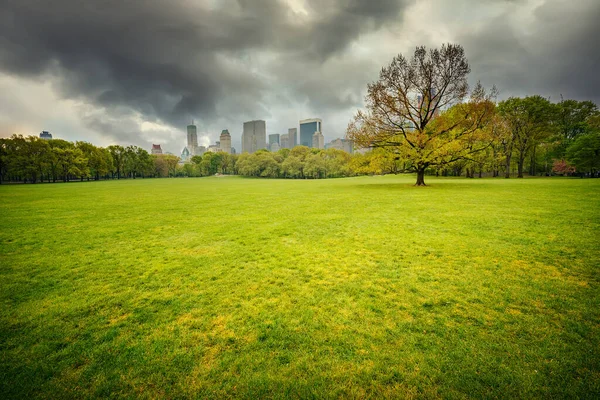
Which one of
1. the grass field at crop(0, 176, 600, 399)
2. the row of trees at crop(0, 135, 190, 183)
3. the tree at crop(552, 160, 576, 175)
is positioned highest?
the row of trees at crop(0, 135, 190, 183)

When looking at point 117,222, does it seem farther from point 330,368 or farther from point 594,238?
point 594,238

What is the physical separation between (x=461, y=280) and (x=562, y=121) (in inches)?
3247

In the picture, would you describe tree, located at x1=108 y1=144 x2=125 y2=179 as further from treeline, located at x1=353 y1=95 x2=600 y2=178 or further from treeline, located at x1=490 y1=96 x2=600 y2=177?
treeline, located at x1=490 y1=96 x2=600 y2=177

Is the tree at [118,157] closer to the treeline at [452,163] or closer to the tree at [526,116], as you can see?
the treeline at [452,163]

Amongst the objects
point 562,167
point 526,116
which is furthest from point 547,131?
point 562,167

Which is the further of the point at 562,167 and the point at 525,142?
the point at 562,167

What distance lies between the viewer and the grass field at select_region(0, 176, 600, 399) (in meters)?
3.03

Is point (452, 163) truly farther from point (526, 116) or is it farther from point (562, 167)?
point (562, 167)

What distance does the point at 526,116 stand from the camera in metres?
45.9

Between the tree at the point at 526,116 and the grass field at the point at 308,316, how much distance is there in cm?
5132

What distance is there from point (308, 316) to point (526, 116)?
206 feet

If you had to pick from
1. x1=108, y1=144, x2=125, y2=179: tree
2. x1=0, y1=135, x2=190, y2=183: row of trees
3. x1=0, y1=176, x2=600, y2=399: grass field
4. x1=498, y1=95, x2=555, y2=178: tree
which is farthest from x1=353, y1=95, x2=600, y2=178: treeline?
x1=108, y1=144, x2=125, y2=179: tree

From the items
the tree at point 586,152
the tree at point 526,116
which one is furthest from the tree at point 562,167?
the tree at point 526,116

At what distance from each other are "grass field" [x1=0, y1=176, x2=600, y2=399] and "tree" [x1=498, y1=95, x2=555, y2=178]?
51324mm
